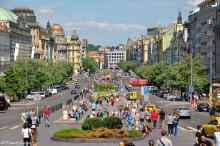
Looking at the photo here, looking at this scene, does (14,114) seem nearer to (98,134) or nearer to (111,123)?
(111,123)

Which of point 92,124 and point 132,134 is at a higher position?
point 92,124

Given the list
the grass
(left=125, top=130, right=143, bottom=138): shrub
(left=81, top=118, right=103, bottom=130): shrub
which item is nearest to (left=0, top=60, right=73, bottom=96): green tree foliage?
(left=81, top=118, right=103, bottom=130): shrub

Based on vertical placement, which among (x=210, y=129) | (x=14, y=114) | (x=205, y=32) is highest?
(x=205, y=32)

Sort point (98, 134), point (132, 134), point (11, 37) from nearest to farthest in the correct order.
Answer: point (98, 134) → point (132, 134) → point (11, 37)

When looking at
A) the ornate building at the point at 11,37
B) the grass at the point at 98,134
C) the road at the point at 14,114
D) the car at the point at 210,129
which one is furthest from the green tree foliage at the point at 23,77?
the car at the point at 210,129

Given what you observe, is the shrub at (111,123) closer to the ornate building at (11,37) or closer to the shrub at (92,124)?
the shrub at (92,124)

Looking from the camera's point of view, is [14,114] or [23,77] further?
[23,77]

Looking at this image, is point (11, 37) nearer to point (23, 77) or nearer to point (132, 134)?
point (23, 77)

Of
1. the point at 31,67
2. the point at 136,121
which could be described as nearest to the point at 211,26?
the point at 31,67

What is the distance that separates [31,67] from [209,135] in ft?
319

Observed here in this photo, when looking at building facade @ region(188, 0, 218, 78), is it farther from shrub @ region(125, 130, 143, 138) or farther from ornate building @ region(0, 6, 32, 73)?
shrub @ region(125, 130, 143, 138)

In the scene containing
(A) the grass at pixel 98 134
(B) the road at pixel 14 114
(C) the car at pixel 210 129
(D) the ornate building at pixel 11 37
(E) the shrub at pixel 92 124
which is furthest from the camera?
(D) the ornate building at pixel 11 37

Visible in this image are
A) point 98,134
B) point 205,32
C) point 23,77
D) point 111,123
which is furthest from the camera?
point 205,32

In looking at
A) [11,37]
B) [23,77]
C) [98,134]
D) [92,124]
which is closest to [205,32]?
[23,77]
